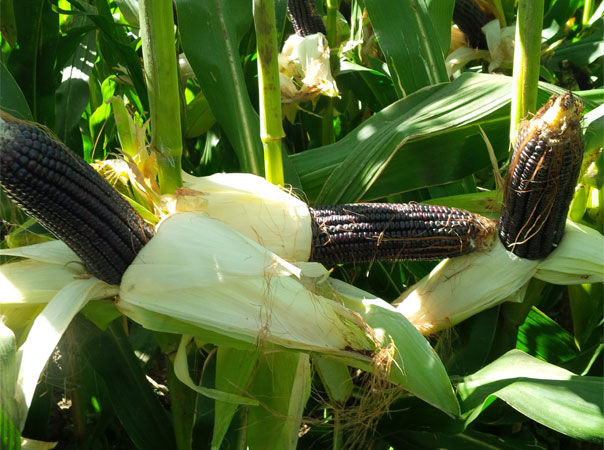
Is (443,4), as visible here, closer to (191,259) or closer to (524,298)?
(524,298)

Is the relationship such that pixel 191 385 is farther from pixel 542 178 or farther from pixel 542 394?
pixel 542 178

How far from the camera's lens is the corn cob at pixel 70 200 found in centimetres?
83

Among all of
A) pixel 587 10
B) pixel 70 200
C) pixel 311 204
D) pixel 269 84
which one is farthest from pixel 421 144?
pixel 587 10

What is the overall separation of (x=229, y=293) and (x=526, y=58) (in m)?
0.68

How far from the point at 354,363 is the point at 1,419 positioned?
501 millimetres

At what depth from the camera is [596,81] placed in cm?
218

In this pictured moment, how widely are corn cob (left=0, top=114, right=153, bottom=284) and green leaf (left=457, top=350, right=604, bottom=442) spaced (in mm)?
614

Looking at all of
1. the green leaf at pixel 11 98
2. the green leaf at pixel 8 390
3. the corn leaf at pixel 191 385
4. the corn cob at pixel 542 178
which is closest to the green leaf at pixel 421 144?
the corn cob at pixel 542 178

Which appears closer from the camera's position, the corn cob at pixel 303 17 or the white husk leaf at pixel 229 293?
the white husk leaf at pixel 229 293

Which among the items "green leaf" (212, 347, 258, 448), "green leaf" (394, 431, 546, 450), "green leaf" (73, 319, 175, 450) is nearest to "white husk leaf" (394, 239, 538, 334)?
"green leaf" (394, 431, 546, 450)

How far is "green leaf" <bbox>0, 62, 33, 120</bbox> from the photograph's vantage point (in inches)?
49.3

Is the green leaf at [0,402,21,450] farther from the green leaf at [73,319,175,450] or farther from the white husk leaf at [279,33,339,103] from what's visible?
the white husk leaf at [279,33,339,103]

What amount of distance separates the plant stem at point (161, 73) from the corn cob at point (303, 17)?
3.11ft

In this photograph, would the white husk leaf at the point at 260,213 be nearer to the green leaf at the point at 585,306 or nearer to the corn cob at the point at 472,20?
the green leaf at the point at 585,306
